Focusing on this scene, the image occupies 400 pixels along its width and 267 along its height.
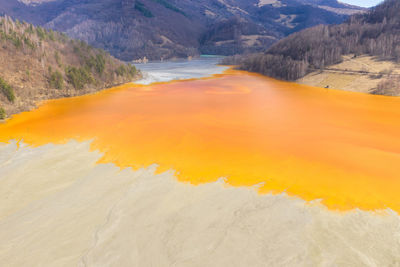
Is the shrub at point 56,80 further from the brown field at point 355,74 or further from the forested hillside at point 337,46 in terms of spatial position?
the forested hillside at point 337,46

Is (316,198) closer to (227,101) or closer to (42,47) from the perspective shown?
(227,101)

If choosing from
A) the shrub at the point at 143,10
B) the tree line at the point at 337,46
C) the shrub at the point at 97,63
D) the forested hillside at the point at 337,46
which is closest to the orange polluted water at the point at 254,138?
the shrub at the point at 97,63

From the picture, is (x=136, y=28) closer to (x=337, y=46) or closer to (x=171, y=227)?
(x=337, y=46)

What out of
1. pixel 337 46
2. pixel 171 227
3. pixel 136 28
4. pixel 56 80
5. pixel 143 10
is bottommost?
pixel 171 227

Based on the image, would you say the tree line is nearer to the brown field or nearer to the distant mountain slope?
the brown field

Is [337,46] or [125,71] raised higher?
[337,46]

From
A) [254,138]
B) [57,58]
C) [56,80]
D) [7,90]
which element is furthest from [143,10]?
[254,138]
